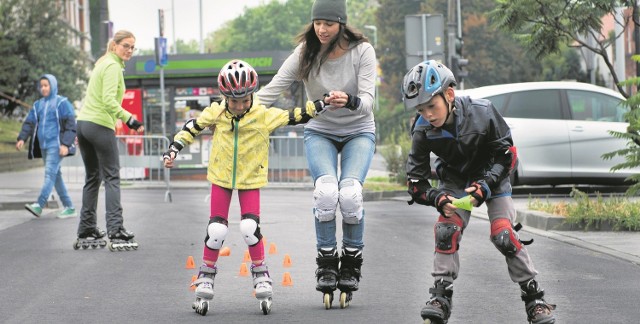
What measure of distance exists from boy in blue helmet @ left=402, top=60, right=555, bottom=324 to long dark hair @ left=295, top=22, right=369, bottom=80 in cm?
141

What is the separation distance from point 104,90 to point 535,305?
18.8ft

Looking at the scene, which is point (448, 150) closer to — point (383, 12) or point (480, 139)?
point (480, 139)

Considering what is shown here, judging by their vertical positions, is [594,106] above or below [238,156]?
above

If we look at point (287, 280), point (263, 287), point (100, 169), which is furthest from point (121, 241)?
point (263, 287)

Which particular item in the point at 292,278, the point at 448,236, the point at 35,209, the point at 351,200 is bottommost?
the point at 292,278

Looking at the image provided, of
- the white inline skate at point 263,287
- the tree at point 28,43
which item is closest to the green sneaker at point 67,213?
the white inline skate at point 263,287

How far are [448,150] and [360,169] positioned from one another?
1.26m

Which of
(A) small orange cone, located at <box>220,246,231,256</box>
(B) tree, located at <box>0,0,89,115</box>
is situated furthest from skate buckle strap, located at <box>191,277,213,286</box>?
(B) tree, located at <box>0,0,89,115</box>

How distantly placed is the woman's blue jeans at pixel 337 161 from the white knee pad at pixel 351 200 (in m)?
0.06

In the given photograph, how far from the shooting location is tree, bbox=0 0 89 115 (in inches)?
1492

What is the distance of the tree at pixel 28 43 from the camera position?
1492 inches

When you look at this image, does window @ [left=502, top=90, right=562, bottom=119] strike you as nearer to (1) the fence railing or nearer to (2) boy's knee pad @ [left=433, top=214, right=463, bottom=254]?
(1) the fence railing

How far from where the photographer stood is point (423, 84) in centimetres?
617

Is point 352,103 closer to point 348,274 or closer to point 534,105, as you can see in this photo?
point 348,274
